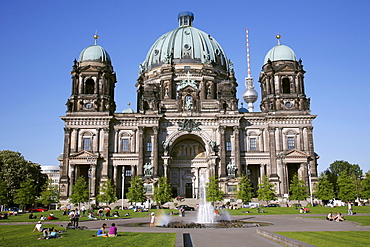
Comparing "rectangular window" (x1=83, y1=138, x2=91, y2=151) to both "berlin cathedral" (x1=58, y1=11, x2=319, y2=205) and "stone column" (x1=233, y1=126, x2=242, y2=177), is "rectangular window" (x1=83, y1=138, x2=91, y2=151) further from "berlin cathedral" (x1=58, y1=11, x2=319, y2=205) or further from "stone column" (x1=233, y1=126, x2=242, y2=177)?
"stone column" (x1=233, y1=126, x2=242, y2=177)

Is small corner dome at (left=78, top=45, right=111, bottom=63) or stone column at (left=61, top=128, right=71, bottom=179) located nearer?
stone column at (left=61, top=128, right=71, bottom=179)

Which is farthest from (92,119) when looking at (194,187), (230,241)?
(230,241)

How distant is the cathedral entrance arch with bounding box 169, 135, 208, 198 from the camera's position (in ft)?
235

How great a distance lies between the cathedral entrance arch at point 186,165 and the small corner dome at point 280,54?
22314 millimetres

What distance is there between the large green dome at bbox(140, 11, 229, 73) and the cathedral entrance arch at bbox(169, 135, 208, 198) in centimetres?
1989

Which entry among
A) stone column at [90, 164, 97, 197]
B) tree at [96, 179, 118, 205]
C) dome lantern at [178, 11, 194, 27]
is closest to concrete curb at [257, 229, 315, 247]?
tree at [96, 179, 118, 205]

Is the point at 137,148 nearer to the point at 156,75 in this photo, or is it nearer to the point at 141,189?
the point at 141,189

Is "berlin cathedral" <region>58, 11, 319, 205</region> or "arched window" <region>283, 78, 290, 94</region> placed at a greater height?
"arched window" <region>283, 78, 290, 94</region>

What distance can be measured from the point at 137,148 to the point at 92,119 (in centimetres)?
978

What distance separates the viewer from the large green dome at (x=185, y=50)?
82.8m

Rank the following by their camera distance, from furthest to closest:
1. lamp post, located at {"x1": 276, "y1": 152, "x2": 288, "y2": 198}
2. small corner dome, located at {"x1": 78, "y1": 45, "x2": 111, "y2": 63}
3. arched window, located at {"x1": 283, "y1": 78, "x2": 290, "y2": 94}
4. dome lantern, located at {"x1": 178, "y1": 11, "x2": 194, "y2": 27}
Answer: dome lantern, located at {"x1": 178, "y1": 11, "x2": 194, "y2": 27} → arched window, located at {"x1": 283, "y1": 78, "x2": 290, "y2": 94} → small corner dome, located at {"x1": 78, "y1": 45, "x2": 111, "y2": 63} → lamp post, located at {"x1": 276, "y1": 152, "x2": 288, "y2": 198}

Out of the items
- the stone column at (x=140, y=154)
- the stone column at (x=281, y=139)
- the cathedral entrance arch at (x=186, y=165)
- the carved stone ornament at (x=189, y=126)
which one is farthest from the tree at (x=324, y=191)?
the stone column at (x=140, y=154)

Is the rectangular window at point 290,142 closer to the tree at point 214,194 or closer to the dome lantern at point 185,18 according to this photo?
the tree at point 214,194

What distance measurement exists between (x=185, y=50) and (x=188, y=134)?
23114 millimetres
